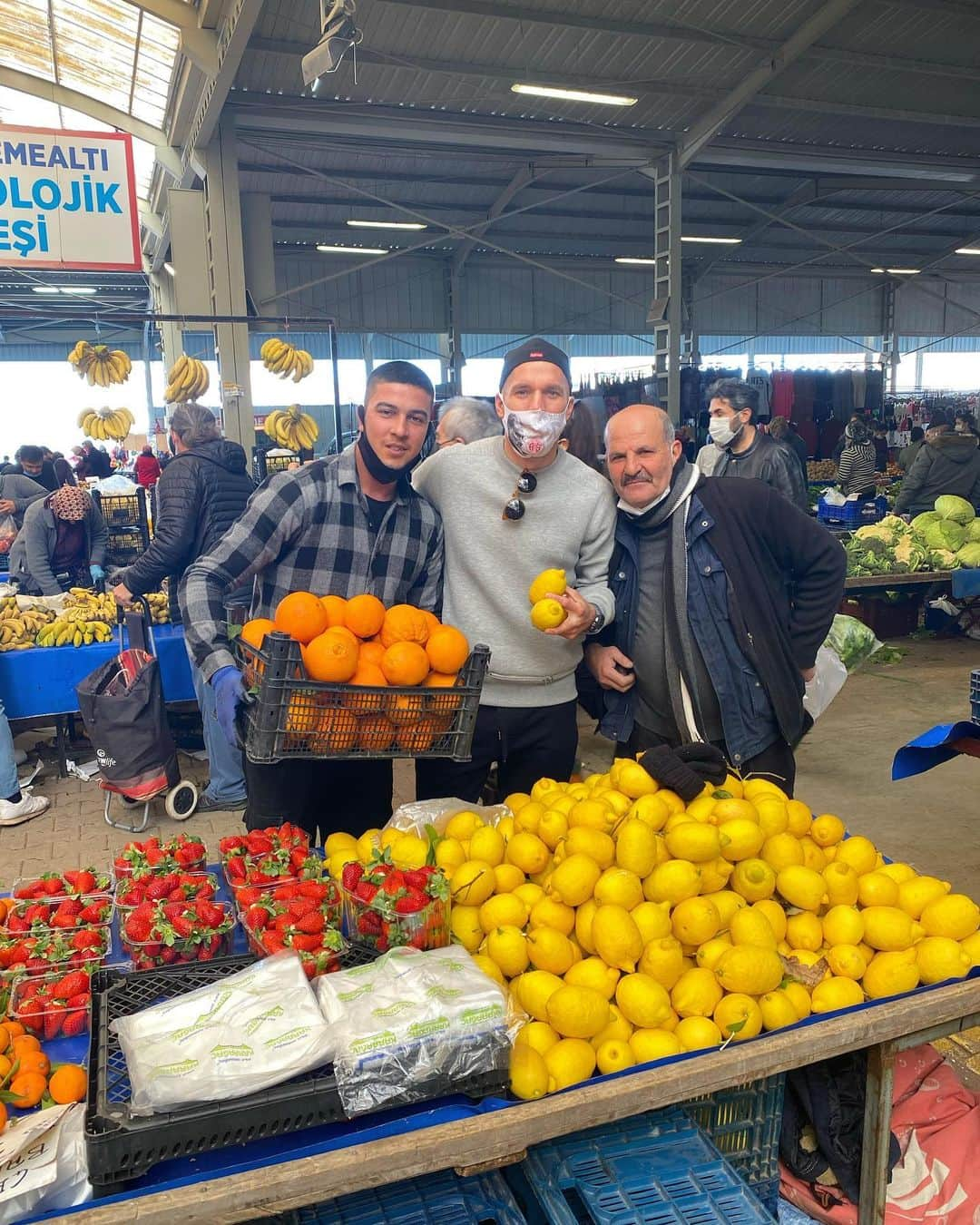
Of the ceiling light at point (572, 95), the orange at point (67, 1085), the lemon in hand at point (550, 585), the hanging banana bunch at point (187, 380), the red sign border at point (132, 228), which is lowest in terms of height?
the orange at point (67, 1085)

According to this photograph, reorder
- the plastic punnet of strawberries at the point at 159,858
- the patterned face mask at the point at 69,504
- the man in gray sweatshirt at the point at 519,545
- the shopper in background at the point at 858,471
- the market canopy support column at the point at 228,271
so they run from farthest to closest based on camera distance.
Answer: the shopper in background at the point at 858,471 → the market canopy support column at the point at 228,271 → the patterned face mask at the point at 69,504 → the man in gray sweatshirt at the point at 519,545 → the plastic punnet of strawberries at the point at 159,858

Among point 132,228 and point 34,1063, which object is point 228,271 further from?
point 34,1063

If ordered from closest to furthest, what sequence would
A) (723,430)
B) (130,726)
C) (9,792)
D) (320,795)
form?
(320,795), (130,726), (9,792), (723,430)

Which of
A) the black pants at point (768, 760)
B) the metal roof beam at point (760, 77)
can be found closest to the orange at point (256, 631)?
the black pants at point (768, 760)

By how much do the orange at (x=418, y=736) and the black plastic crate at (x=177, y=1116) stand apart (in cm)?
78

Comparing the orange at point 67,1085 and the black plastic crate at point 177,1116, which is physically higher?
the black plastic crate at point 177,1116

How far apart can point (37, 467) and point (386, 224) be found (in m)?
9.30

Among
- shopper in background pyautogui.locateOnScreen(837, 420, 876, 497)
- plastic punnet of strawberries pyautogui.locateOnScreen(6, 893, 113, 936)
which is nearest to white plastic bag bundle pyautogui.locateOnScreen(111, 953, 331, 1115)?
plastic punnet of strawberries pyautogui.locateOnScreen(6, 893, 113, 936)

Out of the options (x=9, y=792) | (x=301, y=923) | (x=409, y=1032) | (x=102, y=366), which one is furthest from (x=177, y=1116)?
(x=102, y=366)

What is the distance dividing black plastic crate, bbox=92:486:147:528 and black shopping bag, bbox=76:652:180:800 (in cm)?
286

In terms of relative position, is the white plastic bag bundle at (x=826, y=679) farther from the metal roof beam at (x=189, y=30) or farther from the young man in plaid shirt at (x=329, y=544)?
the metal roof beam at (x=189, y=30)

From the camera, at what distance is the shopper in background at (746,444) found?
5617 mm

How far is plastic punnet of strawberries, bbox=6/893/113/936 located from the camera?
6.32 feet

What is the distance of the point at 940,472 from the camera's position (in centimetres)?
865
